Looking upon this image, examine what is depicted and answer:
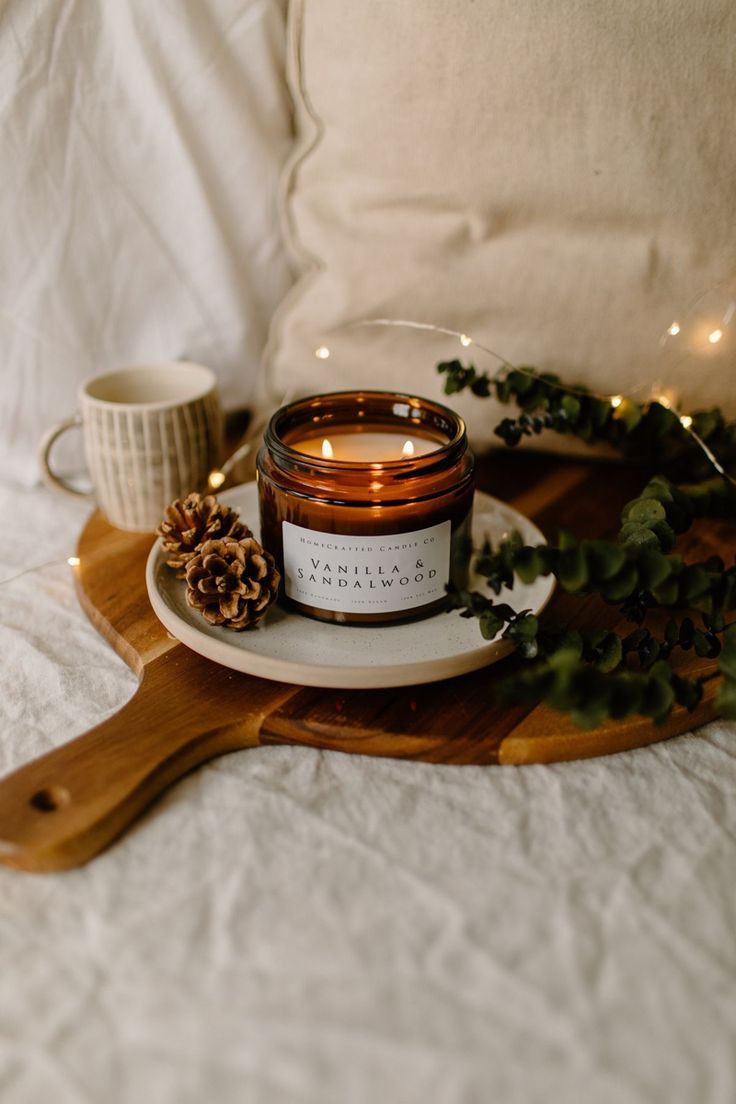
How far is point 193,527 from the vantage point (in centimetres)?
57

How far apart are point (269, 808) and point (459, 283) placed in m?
0.41

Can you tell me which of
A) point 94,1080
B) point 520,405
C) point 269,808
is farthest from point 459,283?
point 94,1080

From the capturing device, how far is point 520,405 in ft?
2.25

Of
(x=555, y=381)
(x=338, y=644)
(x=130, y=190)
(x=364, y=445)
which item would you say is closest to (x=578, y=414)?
(x=555, y=381)

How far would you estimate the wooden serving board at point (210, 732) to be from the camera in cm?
43

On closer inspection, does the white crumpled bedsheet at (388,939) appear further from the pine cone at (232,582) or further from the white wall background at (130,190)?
the white wall background at (130,190)

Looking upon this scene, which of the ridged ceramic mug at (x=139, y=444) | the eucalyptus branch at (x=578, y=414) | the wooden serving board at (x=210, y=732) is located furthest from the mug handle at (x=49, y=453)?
the eucalyptus branch at (x=578, y=414)

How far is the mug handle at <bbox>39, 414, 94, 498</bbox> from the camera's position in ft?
2.27

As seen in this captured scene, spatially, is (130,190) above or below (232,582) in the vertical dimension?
above

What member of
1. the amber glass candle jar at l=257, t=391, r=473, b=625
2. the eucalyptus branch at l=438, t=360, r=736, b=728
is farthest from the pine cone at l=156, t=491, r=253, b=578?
the eucalyptus branch at l=438, t=360, r=736, b=728

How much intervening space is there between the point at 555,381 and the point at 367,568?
0.26 m

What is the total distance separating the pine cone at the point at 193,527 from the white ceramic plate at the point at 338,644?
2cm

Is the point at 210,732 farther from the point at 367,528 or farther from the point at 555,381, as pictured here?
the point at 555,381

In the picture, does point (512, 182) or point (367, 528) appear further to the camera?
point (512, 182)
